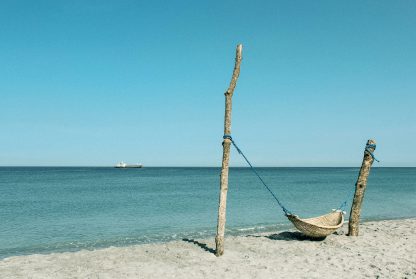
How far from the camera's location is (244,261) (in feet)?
32.2

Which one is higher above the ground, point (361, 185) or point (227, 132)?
point (227, 132)

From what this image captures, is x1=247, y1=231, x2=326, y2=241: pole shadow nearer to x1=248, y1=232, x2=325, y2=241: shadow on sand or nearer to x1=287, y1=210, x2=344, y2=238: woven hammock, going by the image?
x1=248, y1=232, x2=325, y2=241: shadow on sand

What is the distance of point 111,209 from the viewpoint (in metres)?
27.2

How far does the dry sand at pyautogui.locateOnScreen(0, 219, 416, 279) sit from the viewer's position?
8.84 m

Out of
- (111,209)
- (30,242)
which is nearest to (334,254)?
(30,242)

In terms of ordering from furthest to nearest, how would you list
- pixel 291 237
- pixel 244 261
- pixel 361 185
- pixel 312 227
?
1. pixel 291 237
2. pixel 361 185
3. pixel 312 227
4. pixel 244 261

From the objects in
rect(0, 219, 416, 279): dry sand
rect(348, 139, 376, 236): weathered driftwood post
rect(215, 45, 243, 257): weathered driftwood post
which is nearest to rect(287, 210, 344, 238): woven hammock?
rect(0, 219, 416, 279): dry sand

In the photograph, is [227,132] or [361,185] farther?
[361,185]

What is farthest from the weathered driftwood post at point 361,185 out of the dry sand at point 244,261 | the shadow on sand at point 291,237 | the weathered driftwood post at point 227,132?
the weathered driftwood post at point 227,132

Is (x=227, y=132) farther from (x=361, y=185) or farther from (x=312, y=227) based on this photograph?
(x=361, y=185)

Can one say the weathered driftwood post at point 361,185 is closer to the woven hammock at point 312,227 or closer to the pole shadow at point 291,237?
the woven hammock at point 312,227

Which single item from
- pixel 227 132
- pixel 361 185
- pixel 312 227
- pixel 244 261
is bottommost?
pixel 244 261

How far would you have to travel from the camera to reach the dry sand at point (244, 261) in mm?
8836

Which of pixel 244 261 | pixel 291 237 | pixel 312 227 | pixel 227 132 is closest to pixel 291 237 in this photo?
pixel 291 237
